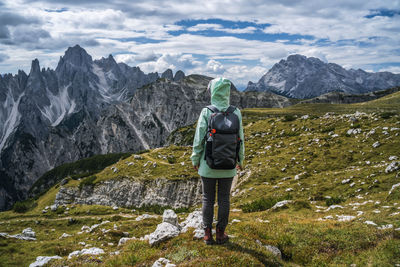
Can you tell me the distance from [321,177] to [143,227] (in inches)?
788

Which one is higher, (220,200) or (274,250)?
(220,200)

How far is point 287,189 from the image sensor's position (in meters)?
27.5

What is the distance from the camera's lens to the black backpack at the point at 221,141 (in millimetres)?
8914

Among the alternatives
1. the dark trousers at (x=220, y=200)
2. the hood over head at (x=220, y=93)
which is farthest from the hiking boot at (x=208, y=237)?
the hood over head at (x=220, y=93)

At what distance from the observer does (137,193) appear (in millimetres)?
53562

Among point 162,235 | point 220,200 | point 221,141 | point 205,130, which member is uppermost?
point 205,130

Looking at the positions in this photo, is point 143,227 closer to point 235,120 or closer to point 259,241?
point 259,241

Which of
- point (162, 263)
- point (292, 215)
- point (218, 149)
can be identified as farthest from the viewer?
point (292, 215)

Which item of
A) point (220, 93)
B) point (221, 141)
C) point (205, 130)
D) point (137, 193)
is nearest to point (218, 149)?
point (221, 141)

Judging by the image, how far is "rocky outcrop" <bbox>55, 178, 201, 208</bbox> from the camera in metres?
48.9

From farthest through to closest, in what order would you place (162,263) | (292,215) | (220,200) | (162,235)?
(292,215) → (162,235) → (220,200) → (162,263)

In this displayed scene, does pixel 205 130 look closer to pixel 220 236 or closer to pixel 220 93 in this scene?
pixel 220 93

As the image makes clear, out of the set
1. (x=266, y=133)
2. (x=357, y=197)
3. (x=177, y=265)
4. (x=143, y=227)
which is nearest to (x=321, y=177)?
(x=357, y=197)

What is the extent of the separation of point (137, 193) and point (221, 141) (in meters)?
48.4
